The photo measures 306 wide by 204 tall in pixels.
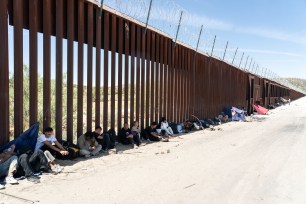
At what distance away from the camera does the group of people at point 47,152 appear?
19.5ft

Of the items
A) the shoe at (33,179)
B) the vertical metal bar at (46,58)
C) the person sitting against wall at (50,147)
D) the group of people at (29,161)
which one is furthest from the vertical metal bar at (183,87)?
the shoe at (33,179)

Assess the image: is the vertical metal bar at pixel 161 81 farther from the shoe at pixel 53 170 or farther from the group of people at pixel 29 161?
the shoe at pixel 53 170

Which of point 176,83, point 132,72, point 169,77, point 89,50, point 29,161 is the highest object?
point 89,50

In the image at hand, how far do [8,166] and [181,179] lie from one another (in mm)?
2896

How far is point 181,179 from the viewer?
6.01 m

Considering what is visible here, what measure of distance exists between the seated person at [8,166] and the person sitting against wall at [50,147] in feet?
2.12

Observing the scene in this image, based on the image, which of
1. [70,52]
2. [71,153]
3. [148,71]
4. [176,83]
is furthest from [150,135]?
[176,83]

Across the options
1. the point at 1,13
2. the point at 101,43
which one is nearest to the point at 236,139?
the point at 101,43

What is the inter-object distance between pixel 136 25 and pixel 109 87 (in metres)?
2.46

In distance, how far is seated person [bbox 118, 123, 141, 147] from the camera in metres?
9.84

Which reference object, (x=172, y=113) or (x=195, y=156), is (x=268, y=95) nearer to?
(x=172, y=113)

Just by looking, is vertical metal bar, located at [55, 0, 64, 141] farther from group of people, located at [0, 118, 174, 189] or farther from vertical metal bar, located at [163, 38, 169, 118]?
vertical metal bar, located at [163, 38, 169, 118]

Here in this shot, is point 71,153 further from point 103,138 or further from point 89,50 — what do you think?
point 89,50

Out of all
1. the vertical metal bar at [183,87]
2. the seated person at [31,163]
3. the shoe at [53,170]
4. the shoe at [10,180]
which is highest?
the vertical metal bar at [183,87]
